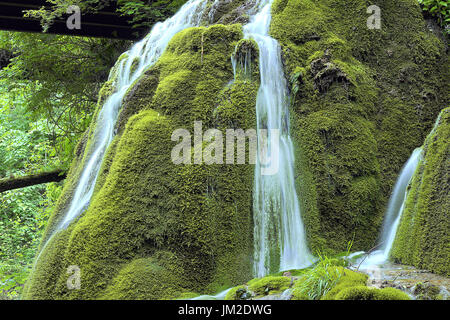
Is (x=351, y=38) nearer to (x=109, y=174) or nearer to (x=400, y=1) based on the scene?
(x=400, y=1)

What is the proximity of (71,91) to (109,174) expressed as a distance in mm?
8187

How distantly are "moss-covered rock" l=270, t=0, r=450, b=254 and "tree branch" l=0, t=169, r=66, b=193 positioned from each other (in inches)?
268

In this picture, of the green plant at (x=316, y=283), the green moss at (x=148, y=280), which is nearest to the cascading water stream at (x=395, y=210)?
the green plant at (x=316, y=283)

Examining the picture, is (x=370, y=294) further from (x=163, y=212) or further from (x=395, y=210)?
(x=395, y=210)

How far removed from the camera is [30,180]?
10.4m

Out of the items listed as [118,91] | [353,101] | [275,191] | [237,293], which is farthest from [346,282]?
[118,91]

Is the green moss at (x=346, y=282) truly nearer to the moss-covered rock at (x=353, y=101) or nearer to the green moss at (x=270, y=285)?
the green moss at (x=270, y=285)

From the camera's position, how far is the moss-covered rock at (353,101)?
5406 millimetres

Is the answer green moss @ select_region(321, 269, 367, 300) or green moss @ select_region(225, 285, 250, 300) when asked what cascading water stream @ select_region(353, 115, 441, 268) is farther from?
green moss @ select_region(225, 285, 250, 300)

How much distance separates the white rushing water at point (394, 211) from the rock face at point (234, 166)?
11 cm
